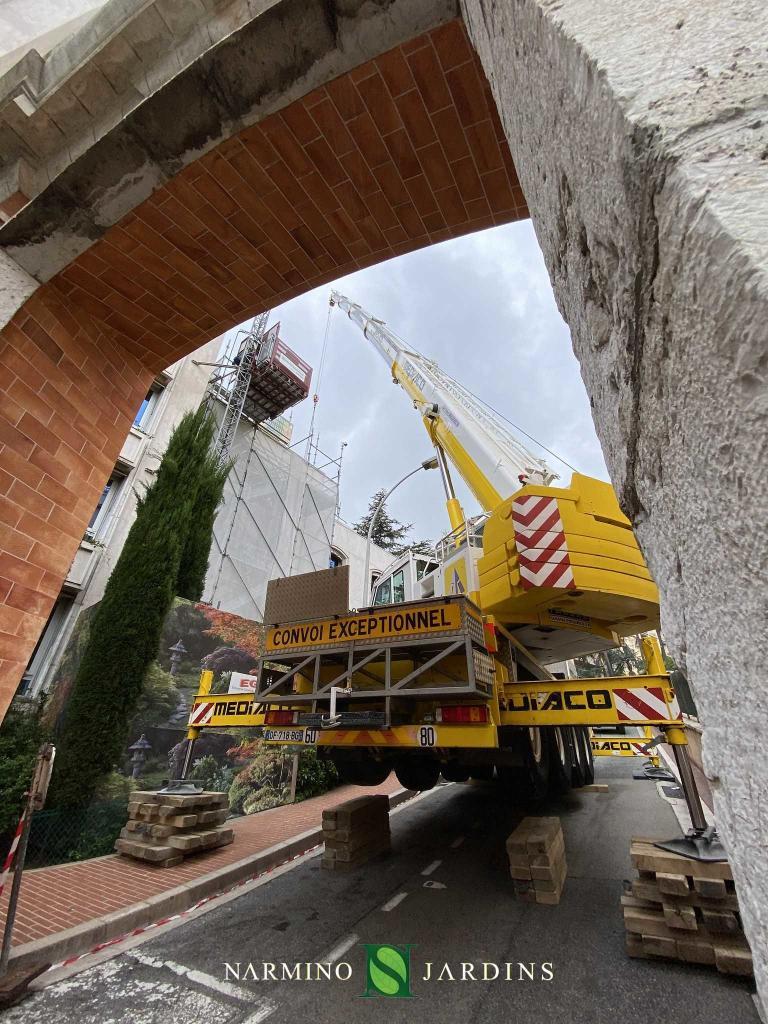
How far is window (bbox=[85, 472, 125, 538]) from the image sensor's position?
10.4 meters

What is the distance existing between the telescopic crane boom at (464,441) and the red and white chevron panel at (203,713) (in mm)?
4613

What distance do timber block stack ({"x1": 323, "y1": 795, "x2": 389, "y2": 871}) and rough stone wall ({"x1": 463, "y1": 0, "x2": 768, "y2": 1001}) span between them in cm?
609

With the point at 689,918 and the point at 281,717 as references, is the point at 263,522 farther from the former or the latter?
the point at 689,918

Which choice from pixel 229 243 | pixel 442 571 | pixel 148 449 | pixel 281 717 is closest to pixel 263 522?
pixel 148 449

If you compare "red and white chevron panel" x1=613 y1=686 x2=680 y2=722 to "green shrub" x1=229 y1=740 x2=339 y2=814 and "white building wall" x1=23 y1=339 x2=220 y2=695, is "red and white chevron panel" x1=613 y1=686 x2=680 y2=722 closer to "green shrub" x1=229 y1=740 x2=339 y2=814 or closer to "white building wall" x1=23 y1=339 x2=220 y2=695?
"green shrub" x1=229 y1=740 x2=339 y2=814

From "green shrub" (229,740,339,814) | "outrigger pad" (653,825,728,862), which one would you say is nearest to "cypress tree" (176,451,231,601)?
"green shrub" (229,740,339,814)

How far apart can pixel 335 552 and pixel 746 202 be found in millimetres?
19373

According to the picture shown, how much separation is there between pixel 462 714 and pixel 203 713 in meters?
3.19

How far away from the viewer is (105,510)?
1084 cm

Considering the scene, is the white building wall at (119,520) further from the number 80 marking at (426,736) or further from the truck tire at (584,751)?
the truck tire at (584,751)

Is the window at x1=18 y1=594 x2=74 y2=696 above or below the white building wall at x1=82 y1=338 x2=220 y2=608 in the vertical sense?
below

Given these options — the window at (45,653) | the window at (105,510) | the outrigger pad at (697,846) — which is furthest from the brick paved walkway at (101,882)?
the window at (105,510)

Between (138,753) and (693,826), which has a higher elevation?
(138,753)

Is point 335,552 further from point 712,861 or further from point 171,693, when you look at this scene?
point 712,861
